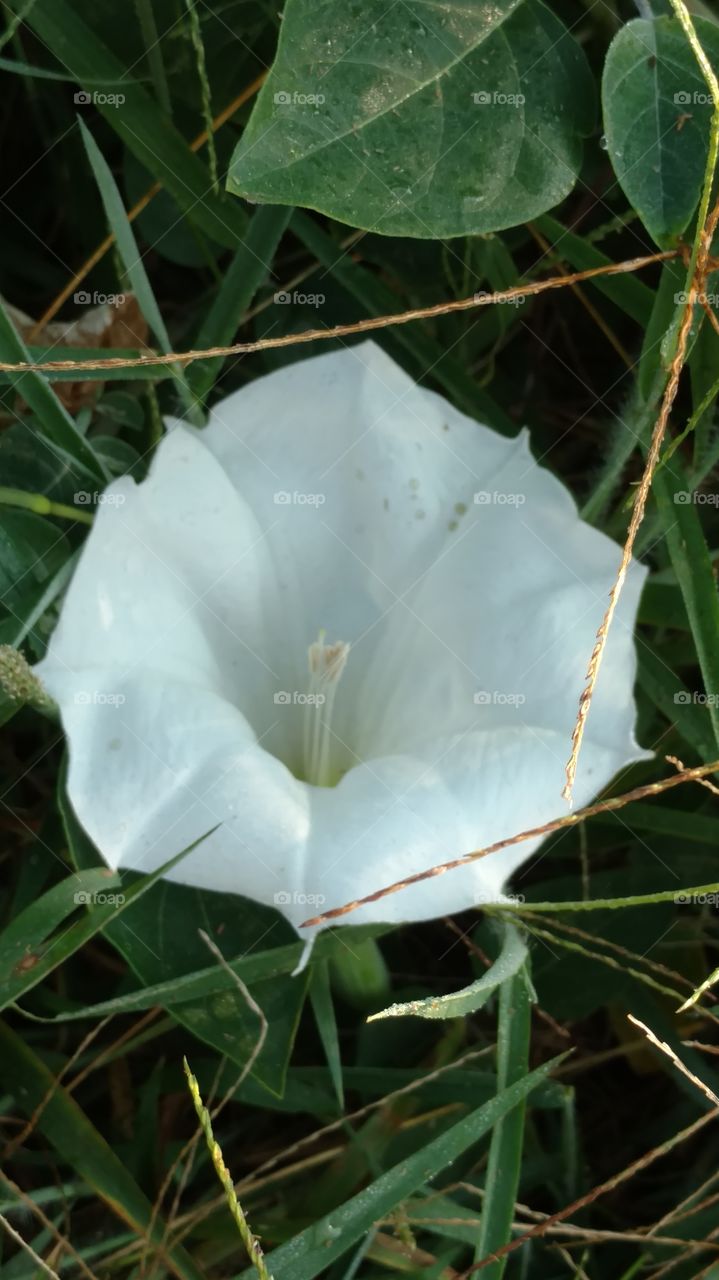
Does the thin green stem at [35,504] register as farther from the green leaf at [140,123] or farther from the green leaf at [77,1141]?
the green leaf at [77,1141]

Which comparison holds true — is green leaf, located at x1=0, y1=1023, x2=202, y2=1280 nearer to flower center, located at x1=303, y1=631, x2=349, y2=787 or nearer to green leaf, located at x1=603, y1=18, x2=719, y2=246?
flower center, located at x1=303, y1=631, x2=349, y2=787

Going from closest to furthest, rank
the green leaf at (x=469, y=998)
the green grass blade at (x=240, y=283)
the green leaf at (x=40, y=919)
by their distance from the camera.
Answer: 1. the green leaf at (x=469, y=998)
2. the green leaf at (x=40, y=919)
3. the green grass blade at (x=240, y=283)

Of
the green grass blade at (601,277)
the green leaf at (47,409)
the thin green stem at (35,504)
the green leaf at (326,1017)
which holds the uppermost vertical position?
the green grass blade at (601,277)

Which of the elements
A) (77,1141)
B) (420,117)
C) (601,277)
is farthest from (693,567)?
(77,1141)

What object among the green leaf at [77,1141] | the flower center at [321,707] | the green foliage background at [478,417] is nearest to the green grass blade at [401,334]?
the green foliage background at [478,417]

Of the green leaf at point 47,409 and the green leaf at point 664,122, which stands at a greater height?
the green leaf at point 664,122

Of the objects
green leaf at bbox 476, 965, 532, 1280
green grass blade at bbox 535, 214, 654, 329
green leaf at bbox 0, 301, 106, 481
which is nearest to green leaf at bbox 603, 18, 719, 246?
green grass blade at bbox 535, 214, 654, 329

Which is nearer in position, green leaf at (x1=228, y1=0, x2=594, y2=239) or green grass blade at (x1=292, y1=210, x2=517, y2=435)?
green leaf at (x1=228, y1=0, x2=594, y2=239)
